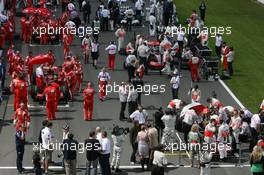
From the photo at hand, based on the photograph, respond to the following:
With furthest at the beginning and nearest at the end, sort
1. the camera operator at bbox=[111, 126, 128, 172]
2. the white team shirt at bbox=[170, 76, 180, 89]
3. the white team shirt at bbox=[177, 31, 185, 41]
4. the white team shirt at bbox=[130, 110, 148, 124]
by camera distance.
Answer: the white team shirt at bbox=[177, 31, 185, 41] → the white team shirt at bbox=[170, 76, 180, 89] → the white team shirt at bbox=[130, 110, 148, 124] → the camera operator at bbox=[111, 126, 128, 172]

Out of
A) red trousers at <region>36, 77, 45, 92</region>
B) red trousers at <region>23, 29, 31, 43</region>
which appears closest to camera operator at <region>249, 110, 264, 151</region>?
→ red trousers at <region>36, 77, 45, 92</region>

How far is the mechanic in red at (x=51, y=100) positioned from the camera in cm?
A: 2861

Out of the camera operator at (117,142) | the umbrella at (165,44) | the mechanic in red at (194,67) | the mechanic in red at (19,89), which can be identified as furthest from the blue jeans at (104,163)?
A: the umbrella at (165,44)

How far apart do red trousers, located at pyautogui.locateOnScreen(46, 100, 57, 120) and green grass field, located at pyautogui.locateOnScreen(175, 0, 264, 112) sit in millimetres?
9274

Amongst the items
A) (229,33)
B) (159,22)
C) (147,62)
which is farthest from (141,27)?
(147,62)

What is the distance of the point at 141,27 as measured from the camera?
45.4 m

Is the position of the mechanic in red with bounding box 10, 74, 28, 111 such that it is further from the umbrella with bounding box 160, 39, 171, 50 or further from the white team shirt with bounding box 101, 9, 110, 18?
the white team shirt with bounding box 101, 9, 110, 18

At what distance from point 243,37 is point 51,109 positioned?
2027 centimetres

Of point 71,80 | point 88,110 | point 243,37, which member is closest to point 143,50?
point 71,80

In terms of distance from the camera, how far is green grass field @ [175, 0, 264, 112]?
3545cm

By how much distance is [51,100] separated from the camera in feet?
94.7

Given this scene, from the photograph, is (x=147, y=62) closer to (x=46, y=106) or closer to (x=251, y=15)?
(x=46, y=106)

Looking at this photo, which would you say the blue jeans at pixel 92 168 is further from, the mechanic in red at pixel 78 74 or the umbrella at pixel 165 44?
the umbrella at pixel 165 44

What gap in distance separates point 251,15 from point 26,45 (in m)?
19.2
